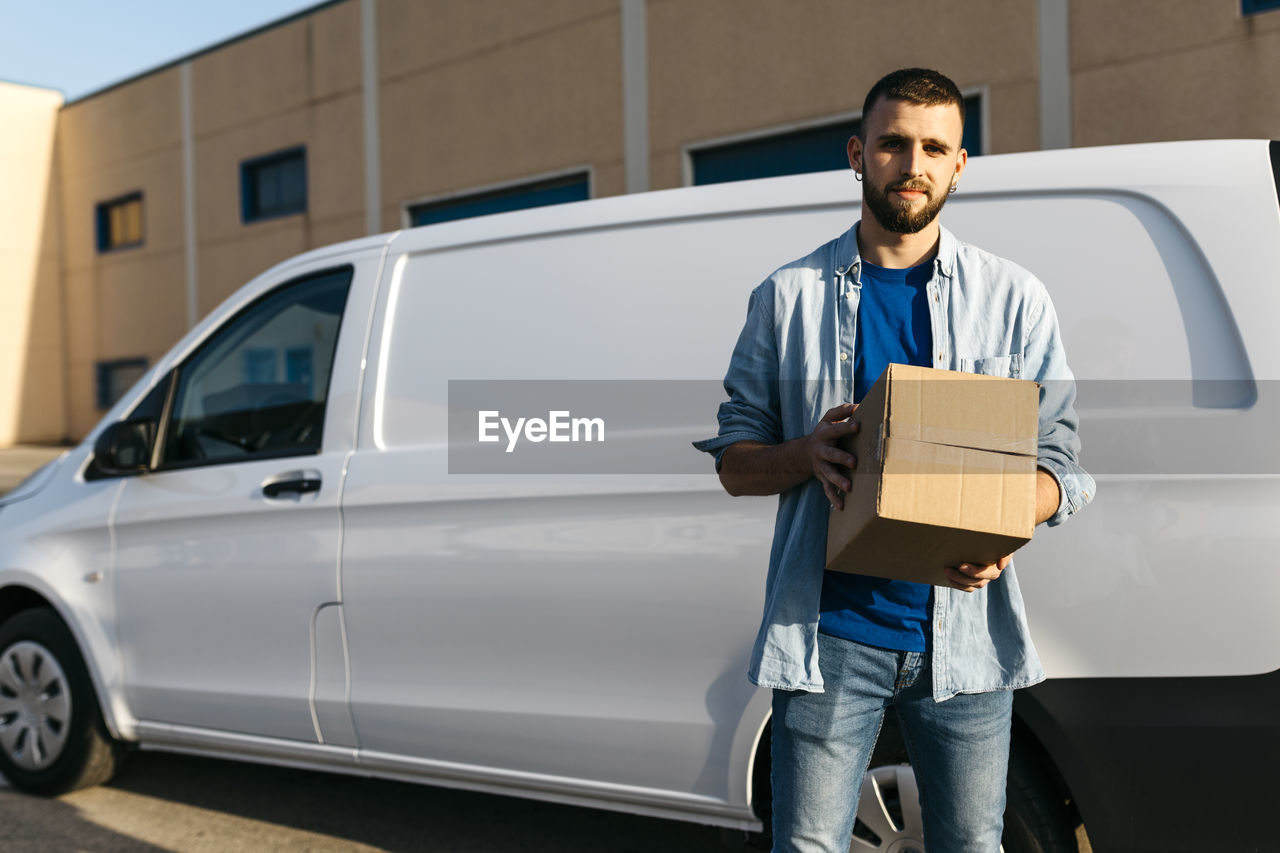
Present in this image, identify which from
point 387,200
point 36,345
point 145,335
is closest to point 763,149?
point 387,200

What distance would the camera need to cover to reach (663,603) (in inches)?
103

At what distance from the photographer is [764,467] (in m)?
1.72

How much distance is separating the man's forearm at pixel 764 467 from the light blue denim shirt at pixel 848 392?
33 mm

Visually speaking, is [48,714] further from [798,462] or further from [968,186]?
[968,186]

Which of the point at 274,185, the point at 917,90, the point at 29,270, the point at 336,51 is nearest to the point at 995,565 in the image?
the point at 917,90

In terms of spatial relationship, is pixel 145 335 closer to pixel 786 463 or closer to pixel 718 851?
pixel 718 851

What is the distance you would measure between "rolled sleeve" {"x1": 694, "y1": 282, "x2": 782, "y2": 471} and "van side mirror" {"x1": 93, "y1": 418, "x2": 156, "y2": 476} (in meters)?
2.37

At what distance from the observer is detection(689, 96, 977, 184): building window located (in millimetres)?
9359

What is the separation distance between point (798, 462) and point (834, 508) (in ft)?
0.29

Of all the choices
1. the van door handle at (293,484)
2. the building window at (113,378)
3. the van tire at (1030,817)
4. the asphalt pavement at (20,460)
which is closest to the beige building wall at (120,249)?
the building window at (113,378)

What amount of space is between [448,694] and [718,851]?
974 millimetres

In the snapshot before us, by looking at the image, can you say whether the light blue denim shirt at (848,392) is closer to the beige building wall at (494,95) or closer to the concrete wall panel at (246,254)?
the beige building wall at (494,95)

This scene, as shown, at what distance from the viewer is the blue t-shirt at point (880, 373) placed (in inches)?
67.7

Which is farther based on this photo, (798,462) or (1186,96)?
(1186,96)
